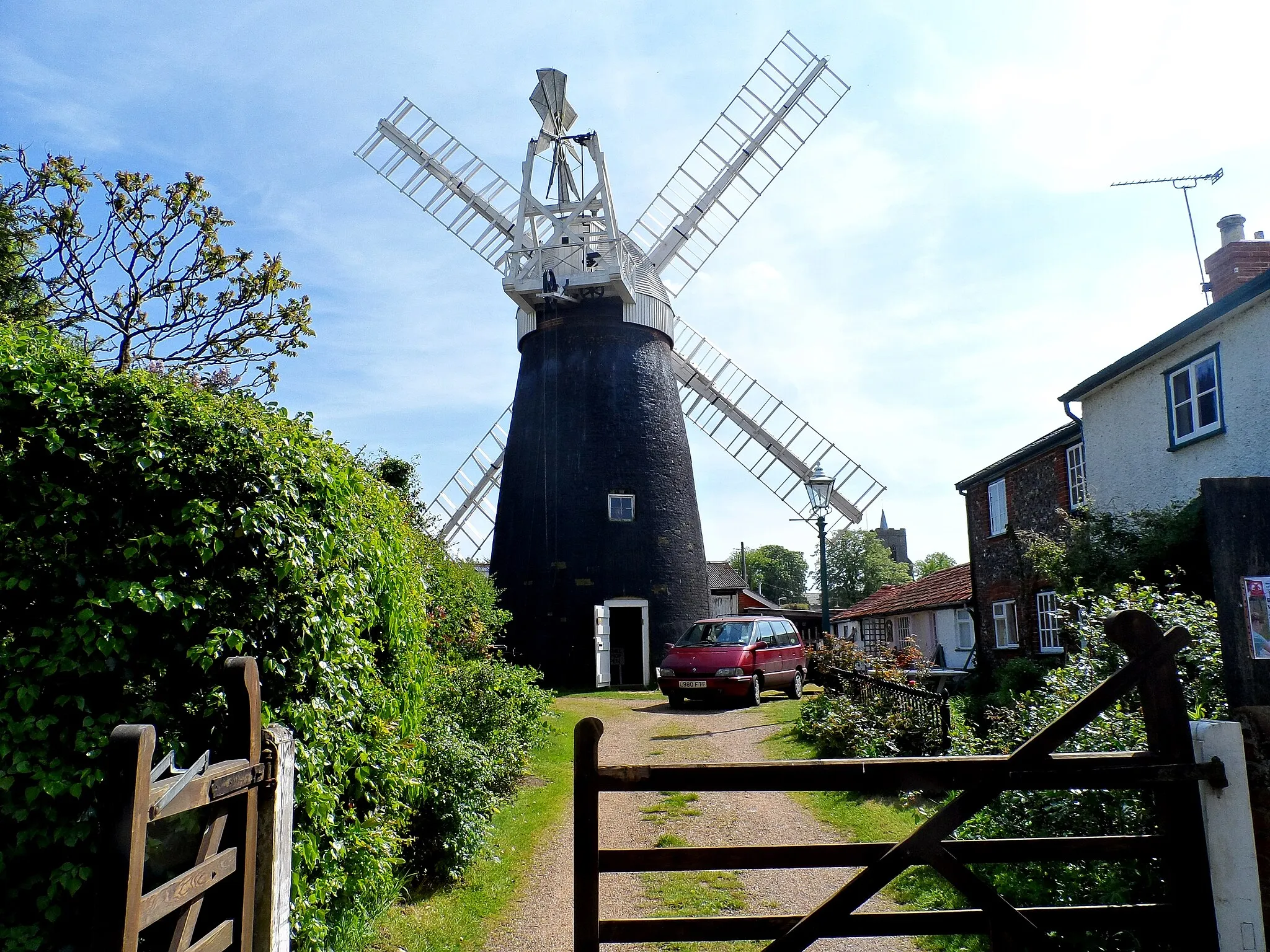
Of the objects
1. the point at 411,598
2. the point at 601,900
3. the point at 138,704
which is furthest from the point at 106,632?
the point at 601,900

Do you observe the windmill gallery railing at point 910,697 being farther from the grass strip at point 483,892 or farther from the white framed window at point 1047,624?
the white framed window at point 1047,624

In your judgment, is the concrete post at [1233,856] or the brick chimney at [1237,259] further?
the brick chimney at [1237,259]

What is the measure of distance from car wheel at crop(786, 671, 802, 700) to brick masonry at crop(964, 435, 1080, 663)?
15.3 feet

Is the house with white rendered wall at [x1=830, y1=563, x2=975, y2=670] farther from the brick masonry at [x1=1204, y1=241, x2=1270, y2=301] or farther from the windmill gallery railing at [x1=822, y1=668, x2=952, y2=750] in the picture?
the brick masonry at [x1=1204, y1=241, x2=1270, y2=301]

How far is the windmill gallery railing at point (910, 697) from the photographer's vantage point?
8820mm

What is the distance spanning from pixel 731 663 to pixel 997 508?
7.80 meters

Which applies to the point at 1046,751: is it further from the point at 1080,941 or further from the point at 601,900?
the point at 601,900

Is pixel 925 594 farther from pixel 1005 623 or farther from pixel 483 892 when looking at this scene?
pixel 483 892

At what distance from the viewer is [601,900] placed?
588 cm

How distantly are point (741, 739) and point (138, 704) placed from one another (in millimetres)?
9703

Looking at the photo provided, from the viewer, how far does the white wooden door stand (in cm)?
2138

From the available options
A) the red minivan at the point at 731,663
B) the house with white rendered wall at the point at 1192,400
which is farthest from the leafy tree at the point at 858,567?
the house with white rendered wall at the point at 1192,400

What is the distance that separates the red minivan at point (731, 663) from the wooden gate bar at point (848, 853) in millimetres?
12770

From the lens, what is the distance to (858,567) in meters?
77.6
